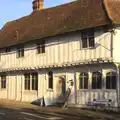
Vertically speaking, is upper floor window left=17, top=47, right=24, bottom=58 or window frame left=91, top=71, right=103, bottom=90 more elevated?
upper floor window left=17, top=47, right=24, bottom=58

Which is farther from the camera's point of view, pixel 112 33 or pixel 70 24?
pixel 70 24

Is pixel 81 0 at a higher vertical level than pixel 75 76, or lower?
higher

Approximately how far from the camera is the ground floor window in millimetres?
34812

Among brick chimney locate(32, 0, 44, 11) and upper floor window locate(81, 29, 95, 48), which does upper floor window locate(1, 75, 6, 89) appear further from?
upper floor window locate(81, 29, 95, 48)

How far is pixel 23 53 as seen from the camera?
3666 cm

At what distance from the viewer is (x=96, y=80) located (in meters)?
27.9

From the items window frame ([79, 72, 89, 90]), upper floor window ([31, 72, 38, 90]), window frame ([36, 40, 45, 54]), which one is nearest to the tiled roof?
window frame ([36, 40, 45, 54])

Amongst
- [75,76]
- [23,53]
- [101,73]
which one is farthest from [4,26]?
[101,73]

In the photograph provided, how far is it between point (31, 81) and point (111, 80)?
35.3 feet

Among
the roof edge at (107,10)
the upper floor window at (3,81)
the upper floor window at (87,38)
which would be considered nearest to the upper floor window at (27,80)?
the upper floor window at (3,81)

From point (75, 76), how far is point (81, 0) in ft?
24.5

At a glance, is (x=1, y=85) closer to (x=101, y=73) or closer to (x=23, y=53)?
(x=23, y=53)

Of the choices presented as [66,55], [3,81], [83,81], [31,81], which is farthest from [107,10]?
[3,81]

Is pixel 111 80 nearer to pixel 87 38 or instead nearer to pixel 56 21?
pixel 87 38
